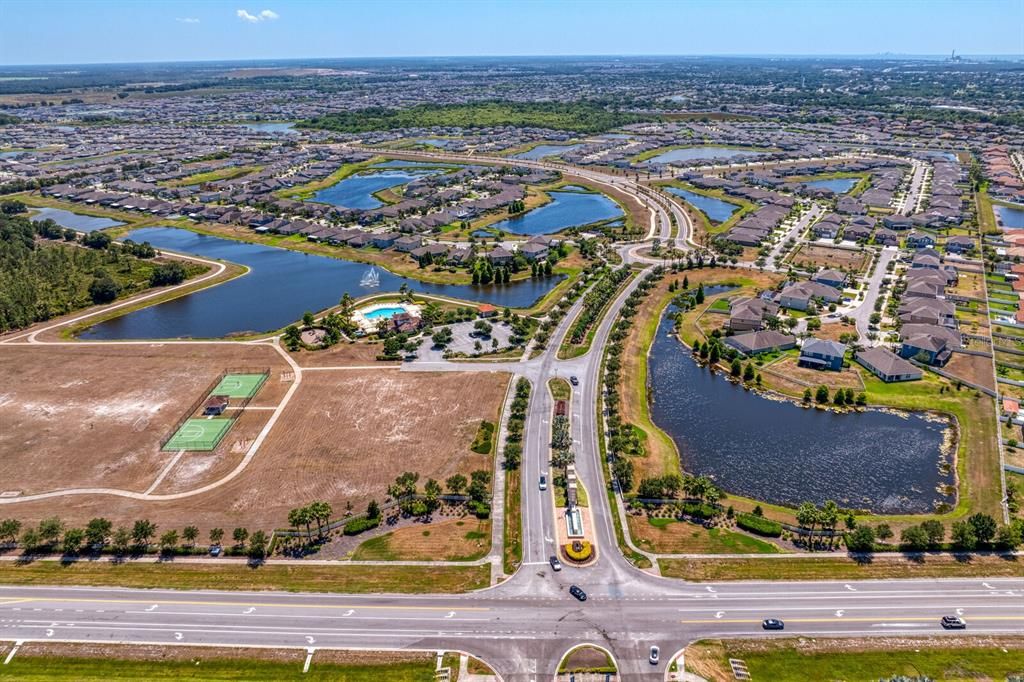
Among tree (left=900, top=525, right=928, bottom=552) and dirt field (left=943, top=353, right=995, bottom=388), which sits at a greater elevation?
dirt field (left=943, top=353, right=995, bottom=388)

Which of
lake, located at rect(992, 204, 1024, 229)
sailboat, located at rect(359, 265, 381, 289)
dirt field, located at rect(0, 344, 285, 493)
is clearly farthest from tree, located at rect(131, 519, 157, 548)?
lake, located at rect(992, 204, 1024, 229)

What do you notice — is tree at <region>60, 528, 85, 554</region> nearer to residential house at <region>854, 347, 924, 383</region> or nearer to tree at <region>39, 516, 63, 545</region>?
tree at <region>39, 516, 63, 545</region>

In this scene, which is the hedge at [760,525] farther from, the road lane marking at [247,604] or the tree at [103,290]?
the tree at [103,290]

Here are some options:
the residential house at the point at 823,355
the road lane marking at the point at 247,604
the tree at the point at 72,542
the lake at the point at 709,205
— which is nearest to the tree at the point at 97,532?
the tree at the point at 72,542

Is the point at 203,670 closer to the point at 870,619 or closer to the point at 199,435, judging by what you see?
the point at 199,435

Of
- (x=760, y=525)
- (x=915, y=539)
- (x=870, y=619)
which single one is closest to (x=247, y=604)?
(x=760, y=525)

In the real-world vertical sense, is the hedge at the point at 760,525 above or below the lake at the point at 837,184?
below
